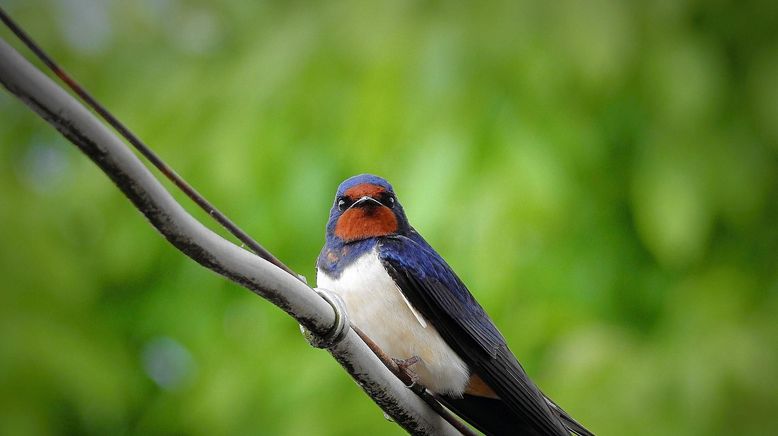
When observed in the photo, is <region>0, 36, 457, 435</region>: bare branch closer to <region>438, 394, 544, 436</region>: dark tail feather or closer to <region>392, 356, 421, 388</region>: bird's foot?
<region>392, 356, 421, 388</region>: bird's foot

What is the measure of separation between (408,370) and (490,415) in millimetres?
269

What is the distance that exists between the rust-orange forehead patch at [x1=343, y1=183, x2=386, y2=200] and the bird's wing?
114 mm

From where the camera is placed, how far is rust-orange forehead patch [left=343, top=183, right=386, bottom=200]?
2.28m

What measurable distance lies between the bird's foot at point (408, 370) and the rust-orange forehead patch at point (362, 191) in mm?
385

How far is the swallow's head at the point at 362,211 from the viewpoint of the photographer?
2.29 metres

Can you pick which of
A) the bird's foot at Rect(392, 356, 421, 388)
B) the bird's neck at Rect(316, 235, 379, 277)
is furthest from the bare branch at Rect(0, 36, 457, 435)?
the bird's neck at Rect(316, 235, 379, 277)

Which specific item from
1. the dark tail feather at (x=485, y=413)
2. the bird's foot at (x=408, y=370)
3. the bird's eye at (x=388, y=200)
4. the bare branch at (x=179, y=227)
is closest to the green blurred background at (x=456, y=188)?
the bird's eye at (x=388, y=200)

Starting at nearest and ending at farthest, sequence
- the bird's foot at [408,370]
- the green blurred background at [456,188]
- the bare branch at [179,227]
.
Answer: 1. the bare branch at [179,227]
2. the bird's foot at [408,370]
3. the green blurred background at [456,188]

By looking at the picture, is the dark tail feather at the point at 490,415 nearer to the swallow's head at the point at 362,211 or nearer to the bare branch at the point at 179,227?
the swallow's head at the point at 362,211

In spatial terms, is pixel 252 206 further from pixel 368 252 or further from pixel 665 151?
pixel 368 252

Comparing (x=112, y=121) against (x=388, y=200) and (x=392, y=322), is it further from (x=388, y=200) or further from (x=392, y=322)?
(x=388, y=200)

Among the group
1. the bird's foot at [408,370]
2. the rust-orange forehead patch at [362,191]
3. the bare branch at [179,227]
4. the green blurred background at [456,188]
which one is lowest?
the bare branch at [179,227]

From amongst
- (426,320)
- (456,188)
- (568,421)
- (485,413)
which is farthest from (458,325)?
(456,188)

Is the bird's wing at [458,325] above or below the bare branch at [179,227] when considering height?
above
